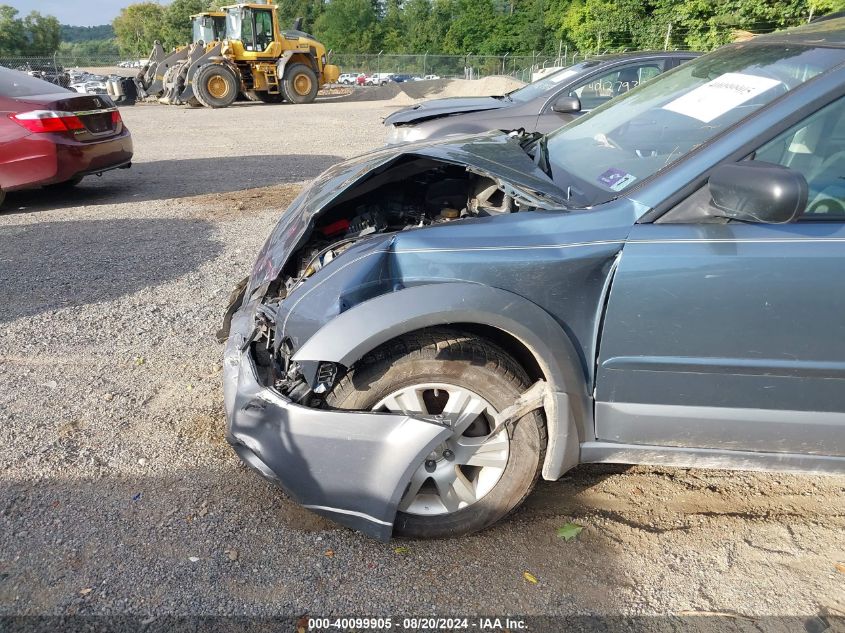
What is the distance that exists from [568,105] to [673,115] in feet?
12.0

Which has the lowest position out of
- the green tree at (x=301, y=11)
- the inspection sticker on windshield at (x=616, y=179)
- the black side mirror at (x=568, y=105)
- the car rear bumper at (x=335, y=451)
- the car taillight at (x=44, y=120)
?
the car rear bumper at (x=335, y=451)

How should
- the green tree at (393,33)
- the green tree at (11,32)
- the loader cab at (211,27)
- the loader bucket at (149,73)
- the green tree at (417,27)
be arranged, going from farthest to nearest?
the green tree at (393,33), the green tree at (417,27), the green tree at (11,32), the loader bucket at (149,73), the loader cab at (211,27)

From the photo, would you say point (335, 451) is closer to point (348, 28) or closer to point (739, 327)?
point (739, 327)

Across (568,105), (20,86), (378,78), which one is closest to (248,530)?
(568,105)

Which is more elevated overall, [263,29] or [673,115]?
[263,29]

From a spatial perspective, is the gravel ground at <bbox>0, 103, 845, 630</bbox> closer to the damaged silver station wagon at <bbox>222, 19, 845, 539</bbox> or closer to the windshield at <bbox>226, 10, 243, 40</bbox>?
the damaged silver station wagon at <bbox>222, 19, 845, 539</bbox>

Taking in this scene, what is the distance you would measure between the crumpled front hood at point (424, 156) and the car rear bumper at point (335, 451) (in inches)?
27.3

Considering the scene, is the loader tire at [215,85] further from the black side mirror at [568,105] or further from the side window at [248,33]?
the black side mirror at [568,105]

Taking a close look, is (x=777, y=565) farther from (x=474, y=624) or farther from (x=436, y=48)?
(x=436, y=48)

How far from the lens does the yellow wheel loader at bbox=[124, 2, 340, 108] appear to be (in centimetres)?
2092

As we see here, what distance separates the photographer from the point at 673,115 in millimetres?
2898

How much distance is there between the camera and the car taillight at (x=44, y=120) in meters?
6.75

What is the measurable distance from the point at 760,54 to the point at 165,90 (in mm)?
22481

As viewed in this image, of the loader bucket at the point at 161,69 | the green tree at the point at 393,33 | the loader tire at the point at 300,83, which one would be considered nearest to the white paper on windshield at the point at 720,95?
→ the loader tire at the point at 300,83
